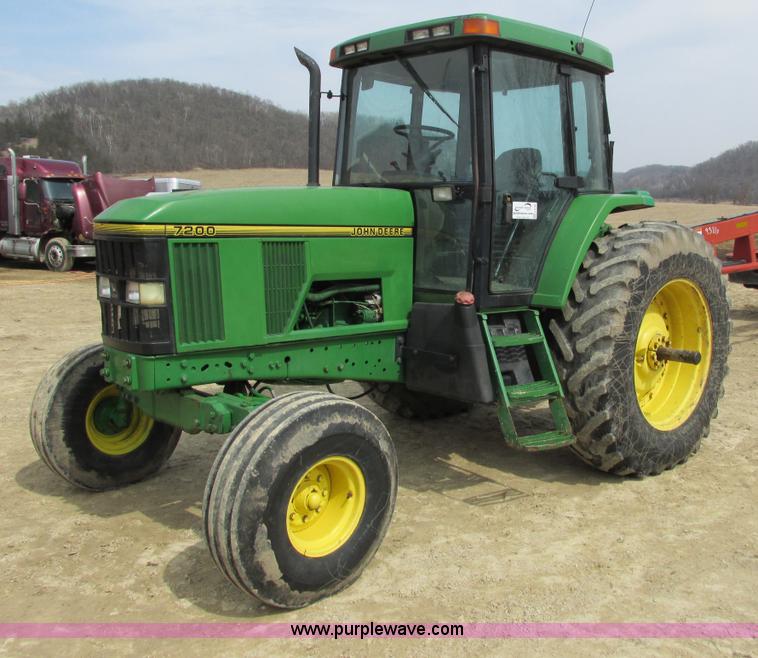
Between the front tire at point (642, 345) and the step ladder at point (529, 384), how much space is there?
0.34 feet

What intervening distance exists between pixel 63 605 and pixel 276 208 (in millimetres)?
1992

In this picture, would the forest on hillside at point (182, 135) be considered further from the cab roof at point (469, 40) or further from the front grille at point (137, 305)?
the front grille at point (137, 305)

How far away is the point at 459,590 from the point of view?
131 inches

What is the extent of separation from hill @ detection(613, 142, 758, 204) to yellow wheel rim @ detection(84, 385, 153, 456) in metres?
41.8

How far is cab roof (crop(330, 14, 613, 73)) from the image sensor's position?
3.94 metres

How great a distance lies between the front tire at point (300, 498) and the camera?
299cm

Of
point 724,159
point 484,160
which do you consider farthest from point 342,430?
point 724,159

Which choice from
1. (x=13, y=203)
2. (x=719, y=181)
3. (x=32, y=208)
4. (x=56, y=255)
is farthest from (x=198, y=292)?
(x=719, y=181)

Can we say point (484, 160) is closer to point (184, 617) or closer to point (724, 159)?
point (184, 617)

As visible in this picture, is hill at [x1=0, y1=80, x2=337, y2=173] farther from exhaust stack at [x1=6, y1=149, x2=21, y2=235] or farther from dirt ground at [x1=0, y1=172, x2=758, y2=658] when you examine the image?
dirt ground at [x1=0, y1=172, x2=758, y2=658]

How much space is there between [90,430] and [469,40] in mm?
2961

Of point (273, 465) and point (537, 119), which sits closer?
point (273, 465)

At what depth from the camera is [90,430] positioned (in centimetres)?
437

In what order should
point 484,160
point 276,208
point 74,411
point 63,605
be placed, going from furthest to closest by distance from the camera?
point 74,411
point 484,160
point 276,208
point 63,605
